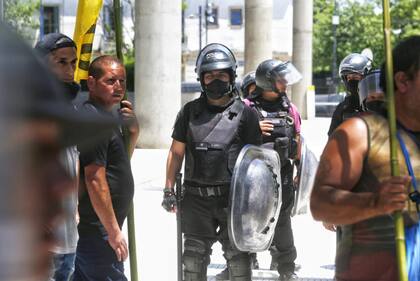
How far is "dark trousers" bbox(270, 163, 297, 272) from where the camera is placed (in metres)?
6.97

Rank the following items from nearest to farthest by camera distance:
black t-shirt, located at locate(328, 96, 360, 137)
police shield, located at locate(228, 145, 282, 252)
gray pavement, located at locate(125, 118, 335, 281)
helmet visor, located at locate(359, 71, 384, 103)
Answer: helmet visor, located at locate(359, 71, 384, 103)
police shield, located at locate(228, 145, 282, 252)
black t-shirt, located at locate(328, 96, 360, 137)
gray pavement, located at locate(125, 118, 335, 281)

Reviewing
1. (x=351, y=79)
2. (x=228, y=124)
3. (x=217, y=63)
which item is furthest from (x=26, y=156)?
(x=351, y=79)

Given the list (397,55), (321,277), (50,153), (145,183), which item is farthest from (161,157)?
(50,153)

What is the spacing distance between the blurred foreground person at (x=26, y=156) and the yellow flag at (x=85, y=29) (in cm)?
459

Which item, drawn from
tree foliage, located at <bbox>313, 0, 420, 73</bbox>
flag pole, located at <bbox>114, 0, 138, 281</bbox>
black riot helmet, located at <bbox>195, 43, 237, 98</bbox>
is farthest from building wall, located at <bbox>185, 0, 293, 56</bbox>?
flag pole, located at <bbox>114, 0, 138, 281</bbox>

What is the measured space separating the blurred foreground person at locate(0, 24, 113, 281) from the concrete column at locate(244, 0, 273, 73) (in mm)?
23170

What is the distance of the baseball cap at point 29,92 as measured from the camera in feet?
3.04

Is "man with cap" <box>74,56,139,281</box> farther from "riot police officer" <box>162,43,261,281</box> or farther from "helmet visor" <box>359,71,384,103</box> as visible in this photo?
"helmet visor" <box>359,71,384,103</box>

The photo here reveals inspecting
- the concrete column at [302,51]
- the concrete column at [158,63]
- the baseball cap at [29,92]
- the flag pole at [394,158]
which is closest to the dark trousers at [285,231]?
the flag pole at [394,158]

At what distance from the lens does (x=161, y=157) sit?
675 inches

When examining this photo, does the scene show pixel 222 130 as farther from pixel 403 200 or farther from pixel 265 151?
pixel 403 200

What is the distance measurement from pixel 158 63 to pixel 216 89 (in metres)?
12.3

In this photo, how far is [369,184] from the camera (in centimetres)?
306

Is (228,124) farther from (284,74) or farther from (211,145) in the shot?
(284,74)
